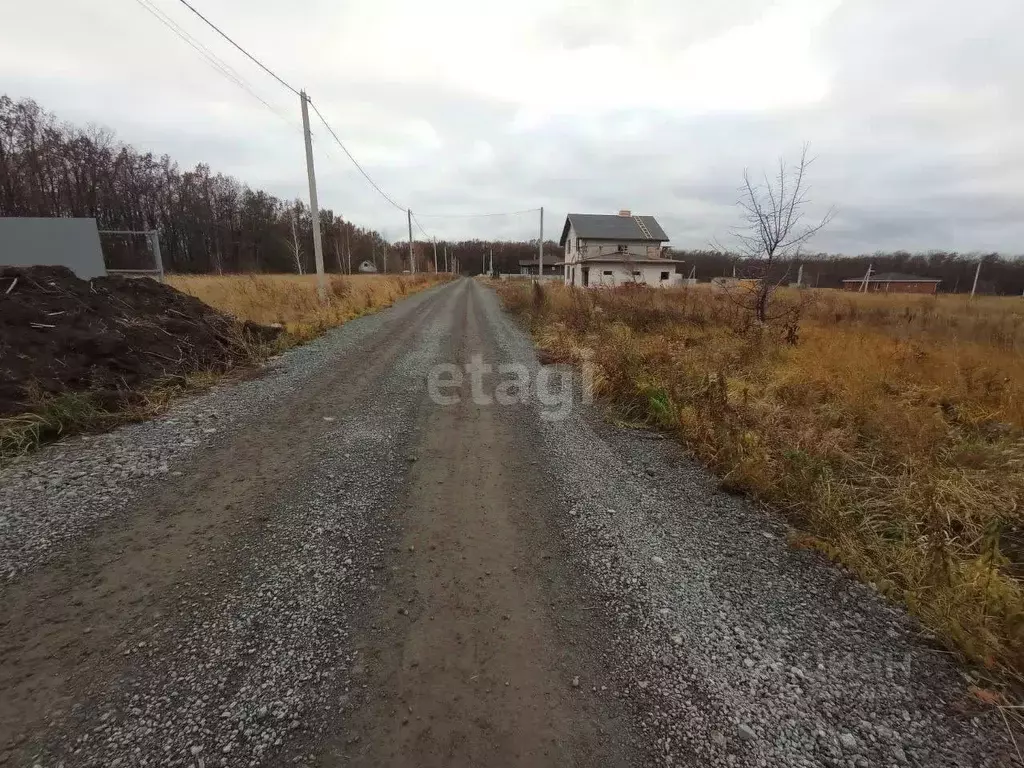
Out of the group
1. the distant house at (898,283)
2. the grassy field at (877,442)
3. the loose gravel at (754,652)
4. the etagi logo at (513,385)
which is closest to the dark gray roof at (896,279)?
the distant house at (898,283)

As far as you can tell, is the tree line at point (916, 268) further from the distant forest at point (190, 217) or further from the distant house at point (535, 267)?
the distant house at point (535, 267)

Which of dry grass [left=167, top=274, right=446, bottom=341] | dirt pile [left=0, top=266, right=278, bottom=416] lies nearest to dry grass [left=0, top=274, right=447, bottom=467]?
dry grass [left=167, top=274, right=446, bottom=341]

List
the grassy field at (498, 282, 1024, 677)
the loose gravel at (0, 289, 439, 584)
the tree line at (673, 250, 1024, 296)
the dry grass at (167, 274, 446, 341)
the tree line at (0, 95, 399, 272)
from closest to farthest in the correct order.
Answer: the grassy field at (498, 282, 1024, 677) < the loose gravel at (0, 289, 439, 584) < the dry grass at (167, 274, 446, 341) < the tree line at (0, 95, 399, 272) < the tree line at (673, 250, 1024, 296)

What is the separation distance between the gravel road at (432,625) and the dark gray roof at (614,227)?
40963mm

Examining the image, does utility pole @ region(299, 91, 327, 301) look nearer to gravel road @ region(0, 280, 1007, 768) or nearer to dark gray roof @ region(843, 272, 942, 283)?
gravel road @ region(0, 280, 1007, 768)

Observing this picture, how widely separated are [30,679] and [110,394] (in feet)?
14.0

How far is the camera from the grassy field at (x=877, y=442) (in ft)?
8.50

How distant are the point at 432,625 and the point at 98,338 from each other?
6.59 meters

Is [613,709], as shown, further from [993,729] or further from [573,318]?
[573,318]

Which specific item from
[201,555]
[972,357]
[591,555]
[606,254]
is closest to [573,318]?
[972,357]

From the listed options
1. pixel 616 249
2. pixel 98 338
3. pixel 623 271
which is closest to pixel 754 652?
pixel 98 338

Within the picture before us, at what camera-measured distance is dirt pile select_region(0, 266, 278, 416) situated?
508cm

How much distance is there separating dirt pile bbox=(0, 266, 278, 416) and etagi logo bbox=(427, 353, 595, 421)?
376cm

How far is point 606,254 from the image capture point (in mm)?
41188
